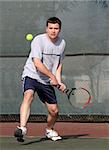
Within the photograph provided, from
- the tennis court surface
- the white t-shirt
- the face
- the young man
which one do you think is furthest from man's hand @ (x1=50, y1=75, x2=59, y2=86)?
the tennis court surface

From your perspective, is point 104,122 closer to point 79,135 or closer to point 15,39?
point 79,135

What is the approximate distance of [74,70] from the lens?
270 inches

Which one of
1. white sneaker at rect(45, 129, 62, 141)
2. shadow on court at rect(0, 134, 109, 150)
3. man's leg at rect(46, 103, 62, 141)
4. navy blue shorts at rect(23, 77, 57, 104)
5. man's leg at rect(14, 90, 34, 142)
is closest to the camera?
shadow on court at rect(0, 134, 109, 150)

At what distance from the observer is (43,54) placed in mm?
5277

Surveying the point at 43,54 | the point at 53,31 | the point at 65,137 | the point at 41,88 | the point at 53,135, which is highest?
the point at 53,31

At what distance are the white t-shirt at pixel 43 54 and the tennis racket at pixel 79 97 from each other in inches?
20.8

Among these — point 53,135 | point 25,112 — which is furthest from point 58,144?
point 25,112

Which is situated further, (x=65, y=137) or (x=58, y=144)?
(x=65, y=137)

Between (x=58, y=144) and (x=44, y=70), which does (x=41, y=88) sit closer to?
(x=44, y=70)

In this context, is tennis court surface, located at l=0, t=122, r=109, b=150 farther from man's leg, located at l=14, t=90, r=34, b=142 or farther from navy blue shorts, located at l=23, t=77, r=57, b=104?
navy blue shorts, located at l=23, t=77, r=57, b=104

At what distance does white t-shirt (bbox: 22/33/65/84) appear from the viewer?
5230mm

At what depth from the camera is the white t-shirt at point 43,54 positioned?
523 cm

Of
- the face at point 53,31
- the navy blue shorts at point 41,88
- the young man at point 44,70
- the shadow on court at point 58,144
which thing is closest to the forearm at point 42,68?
the young man at point 44,70

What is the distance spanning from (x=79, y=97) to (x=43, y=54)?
0.86m
